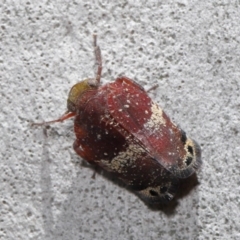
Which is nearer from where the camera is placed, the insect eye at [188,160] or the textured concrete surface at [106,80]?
the insect eye at [188,160]

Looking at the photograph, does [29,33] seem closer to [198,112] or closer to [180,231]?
[198,112]

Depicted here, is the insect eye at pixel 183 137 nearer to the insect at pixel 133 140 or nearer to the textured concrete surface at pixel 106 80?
the insect at pixel 133 140

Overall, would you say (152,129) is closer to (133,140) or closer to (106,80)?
(133,140)

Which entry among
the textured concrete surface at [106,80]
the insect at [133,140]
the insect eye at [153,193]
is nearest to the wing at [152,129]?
the insect at [133,140]

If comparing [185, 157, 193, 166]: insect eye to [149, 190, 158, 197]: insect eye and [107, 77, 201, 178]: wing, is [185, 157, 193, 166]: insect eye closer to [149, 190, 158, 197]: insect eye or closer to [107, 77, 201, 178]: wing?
[107, 77, 201, 178]: wing

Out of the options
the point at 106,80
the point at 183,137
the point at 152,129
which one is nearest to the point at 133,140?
the point at 152,129

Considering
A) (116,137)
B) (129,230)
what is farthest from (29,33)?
(129,230)
